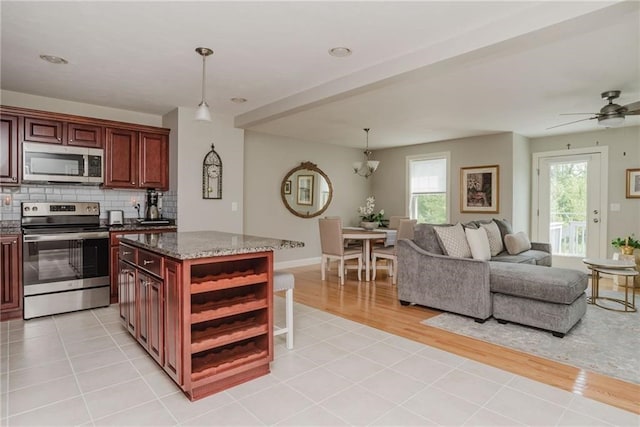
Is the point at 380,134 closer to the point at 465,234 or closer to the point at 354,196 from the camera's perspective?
the point at 354,196

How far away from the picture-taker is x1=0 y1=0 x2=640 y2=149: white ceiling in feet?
7.67

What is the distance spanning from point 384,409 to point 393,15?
2.46 meters

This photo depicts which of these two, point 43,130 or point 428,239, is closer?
point 43,130

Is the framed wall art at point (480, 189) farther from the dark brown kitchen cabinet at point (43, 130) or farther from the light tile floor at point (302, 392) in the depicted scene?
the dark brown kitchen cabinet at point (43, 130)

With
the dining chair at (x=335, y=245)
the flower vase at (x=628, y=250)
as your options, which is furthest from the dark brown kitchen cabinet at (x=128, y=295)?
the flower vase at (x=628, y=250)

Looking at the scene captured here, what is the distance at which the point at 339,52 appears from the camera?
3.00m

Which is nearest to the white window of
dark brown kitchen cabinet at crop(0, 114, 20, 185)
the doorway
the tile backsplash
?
the doorway

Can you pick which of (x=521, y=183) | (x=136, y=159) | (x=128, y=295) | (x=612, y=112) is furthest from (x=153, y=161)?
(x=521, y=183)

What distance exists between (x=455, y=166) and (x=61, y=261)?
245 inches

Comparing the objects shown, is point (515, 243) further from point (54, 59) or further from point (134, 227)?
point (54, 59)

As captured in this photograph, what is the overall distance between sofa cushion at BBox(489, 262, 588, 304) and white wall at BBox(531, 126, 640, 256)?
10.1ft

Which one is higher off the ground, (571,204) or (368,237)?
(571,204)

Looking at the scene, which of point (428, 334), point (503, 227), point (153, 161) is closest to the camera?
point (428, 334)

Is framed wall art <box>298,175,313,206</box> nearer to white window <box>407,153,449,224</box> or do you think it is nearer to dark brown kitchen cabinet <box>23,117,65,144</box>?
white window <box>407,153,449,224</box>
